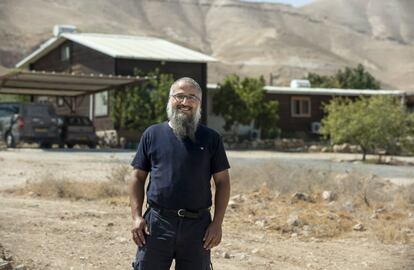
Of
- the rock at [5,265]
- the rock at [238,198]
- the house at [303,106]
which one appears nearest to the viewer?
the rock at [5,265]

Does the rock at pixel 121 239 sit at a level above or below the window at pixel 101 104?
below

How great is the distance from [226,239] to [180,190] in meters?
4.85

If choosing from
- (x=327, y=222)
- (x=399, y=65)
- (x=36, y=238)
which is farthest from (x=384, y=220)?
(x=399, y=65)

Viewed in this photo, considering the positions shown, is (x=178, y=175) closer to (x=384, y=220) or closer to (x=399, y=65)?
(x=384, y=220)

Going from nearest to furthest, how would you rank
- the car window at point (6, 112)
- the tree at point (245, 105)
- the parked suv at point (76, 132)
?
the car window at point (6, 112), the parked suv at point (76, 132), the tree at point (245, 105)

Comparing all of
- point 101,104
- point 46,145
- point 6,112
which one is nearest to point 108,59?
point 101,104

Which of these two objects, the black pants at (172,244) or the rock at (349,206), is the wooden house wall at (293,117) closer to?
the rock at (349,206)

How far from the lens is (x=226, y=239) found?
967 cm

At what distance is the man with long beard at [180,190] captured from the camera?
4.94 m

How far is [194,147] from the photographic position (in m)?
4.98

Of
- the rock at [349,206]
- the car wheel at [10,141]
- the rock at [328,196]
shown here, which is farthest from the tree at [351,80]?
the rock at [349,206]

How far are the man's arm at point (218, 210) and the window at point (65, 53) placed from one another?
36.9 meters

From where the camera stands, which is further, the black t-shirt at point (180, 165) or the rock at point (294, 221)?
the rock at point (294, 221)

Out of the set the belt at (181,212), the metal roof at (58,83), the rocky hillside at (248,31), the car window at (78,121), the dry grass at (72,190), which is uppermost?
the rocky hillside at (248,31)
